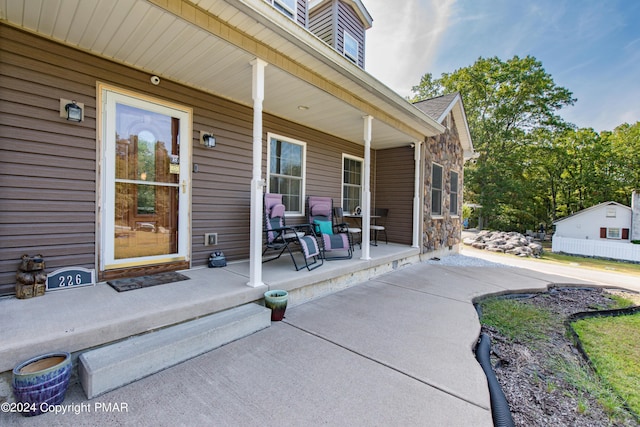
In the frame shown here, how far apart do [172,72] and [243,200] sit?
1.88 metres

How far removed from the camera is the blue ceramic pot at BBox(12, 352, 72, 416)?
152 cm

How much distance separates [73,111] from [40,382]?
95.2 inches

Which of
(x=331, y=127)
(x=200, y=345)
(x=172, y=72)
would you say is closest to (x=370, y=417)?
(x=200, y=345)

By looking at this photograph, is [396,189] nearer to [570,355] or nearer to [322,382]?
[570,355]

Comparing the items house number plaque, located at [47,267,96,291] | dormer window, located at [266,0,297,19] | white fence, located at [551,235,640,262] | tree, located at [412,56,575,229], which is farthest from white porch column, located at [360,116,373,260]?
tree, located at [412,56,575,229]

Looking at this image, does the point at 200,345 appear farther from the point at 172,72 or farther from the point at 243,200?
the point at 172,72

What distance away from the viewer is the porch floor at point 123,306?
70.4 inches

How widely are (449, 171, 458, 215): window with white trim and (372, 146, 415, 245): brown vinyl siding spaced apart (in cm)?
214

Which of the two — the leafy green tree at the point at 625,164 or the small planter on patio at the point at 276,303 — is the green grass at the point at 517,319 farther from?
the leafy green tree at the point at 625,164

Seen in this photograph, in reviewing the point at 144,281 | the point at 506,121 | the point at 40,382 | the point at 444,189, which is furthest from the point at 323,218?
the point at 506,121

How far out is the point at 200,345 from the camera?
2.24 m

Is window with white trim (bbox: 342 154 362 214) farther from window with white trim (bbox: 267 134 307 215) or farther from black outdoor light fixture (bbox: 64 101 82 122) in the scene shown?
black outdoor light fixture (bbox: 64 101 82 122)

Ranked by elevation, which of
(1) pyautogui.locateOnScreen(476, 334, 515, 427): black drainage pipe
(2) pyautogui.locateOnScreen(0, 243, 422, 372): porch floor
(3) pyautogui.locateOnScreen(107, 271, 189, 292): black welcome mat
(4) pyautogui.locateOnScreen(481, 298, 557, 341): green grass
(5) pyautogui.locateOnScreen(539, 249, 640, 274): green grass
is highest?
(3) pyautogui.locateOnScreen(107, 271, 189, 292): black welcome mat

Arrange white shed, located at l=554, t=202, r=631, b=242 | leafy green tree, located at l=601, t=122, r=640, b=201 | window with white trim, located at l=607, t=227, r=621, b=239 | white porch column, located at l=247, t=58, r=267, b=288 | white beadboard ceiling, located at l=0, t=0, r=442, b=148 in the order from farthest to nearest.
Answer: leafy green tree, located at l=601, t=122, r=640, b=201, window with white trim, located at l=607, t=227, r=621, b=239, white shed, located at l=554, t=202, r=631, b=242, white porch column, located at l=247, t=58, r=267, b=288, white beadboard ceiling, located at l=0, t=0, r=442, b=148
